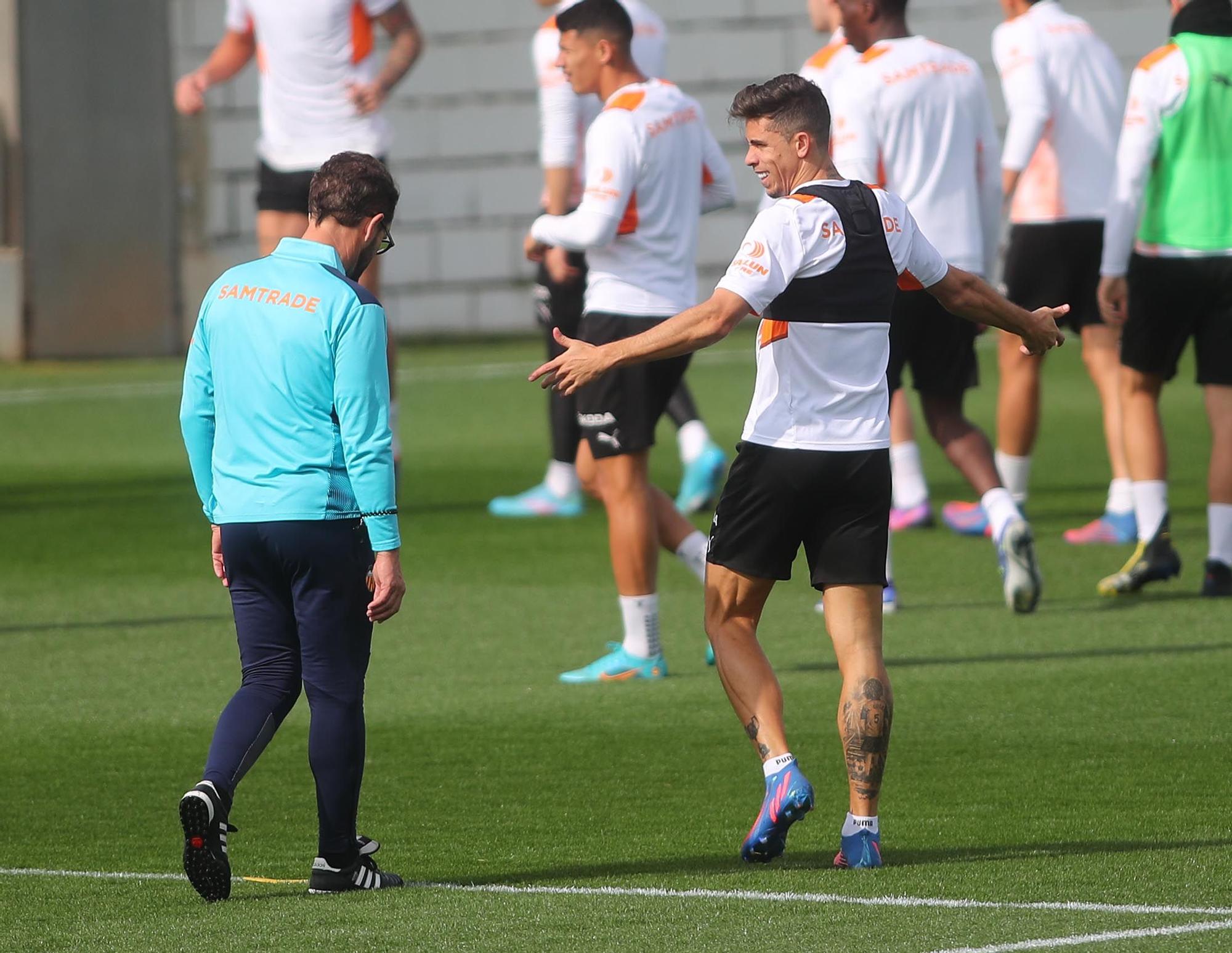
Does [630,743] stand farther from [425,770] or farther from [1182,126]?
[1182,126]

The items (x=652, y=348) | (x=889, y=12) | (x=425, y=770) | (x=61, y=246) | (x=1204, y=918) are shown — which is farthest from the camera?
(x=61, y=246)

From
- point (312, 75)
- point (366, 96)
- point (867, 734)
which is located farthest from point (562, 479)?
point (867, 734)

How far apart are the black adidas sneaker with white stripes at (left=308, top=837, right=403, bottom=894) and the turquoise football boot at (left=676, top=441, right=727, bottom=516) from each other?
22.2 ft

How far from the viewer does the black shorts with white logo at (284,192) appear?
11.4m

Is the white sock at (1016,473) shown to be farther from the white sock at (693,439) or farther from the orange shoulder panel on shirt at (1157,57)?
the orange shoulder panel on shirt at (1157,57)

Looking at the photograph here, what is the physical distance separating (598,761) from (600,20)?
8.86ft

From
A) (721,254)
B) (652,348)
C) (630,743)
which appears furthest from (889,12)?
(721,254)

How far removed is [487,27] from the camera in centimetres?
2406

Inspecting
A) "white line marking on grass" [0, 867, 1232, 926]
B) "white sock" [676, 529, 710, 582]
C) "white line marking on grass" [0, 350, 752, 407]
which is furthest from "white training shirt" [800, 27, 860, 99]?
"white line marking on grass" [0, 350, 752, 407]

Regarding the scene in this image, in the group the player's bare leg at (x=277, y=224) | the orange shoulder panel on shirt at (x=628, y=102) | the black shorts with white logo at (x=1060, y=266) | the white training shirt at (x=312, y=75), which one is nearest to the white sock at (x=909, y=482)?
the black shorts with white logo at (x=1060, y=266)

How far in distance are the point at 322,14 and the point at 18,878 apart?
7.02 m

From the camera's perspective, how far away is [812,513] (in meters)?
5.43

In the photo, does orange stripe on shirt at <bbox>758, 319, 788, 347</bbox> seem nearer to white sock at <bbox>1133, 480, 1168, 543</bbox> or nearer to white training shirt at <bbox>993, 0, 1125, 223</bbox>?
white sock at <bbox>1133, 480, 1168, 543</bbox>

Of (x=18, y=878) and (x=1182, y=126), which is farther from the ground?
(x=1182, y=126)
